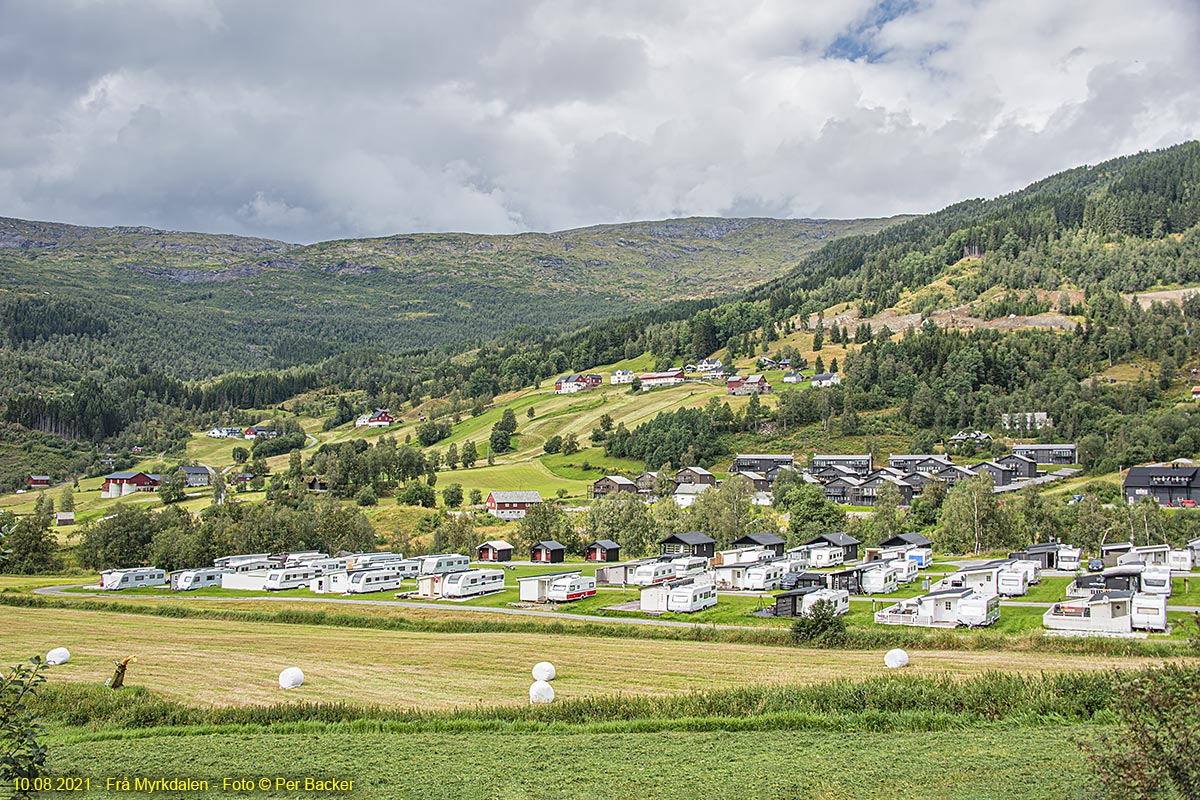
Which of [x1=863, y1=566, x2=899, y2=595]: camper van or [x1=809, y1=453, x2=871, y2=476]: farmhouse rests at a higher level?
[x1=809, y1=453, x2=871, y2=476]: farmhouse

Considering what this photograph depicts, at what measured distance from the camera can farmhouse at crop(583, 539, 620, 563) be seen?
6850 centimetres

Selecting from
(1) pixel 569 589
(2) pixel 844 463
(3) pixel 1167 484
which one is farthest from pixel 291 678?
(2) pixel 844 463

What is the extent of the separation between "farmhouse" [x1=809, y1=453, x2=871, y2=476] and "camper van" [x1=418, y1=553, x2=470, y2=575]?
55662 millimetres

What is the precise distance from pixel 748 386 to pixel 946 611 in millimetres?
106928

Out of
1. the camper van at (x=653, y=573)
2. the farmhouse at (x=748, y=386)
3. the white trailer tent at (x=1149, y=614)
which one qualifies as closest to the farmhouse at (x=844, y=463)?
the farmhouse at (x=748, y=386)

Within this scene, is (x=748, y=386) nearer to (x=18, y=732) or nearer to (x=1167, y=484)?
(x=1167, y=484)

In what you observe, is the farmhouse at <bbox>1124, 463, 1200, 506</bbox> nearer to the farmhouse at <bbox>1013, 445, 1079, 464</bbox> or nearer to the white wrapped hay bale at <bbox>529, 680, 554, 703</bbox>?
the farmhouse at <bbox>1013, 445, 1079, 464</bbox>

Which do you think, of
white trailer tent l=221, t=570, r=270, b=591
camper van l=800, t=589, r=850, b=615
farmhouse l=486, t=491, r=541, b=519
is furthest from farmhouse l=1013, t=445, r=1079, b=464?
white trailer tent l=221, t=570, r=270, b=591

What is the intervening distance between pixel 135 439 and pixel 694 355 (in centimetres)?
10737

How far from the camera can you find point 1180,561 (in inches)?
2025

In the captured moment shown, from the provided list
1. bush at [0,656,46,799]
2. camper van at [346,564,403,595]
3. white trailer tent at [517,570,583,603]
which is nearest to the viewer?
bush at [0,656,46,799]

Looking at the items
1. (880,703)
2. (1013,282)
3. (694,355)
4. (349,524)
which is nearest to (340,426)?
(694,355)

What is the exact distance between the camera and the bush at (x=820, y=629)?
3450 centimetres

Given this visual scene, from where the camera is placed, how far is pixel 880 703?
22688 millimetres
